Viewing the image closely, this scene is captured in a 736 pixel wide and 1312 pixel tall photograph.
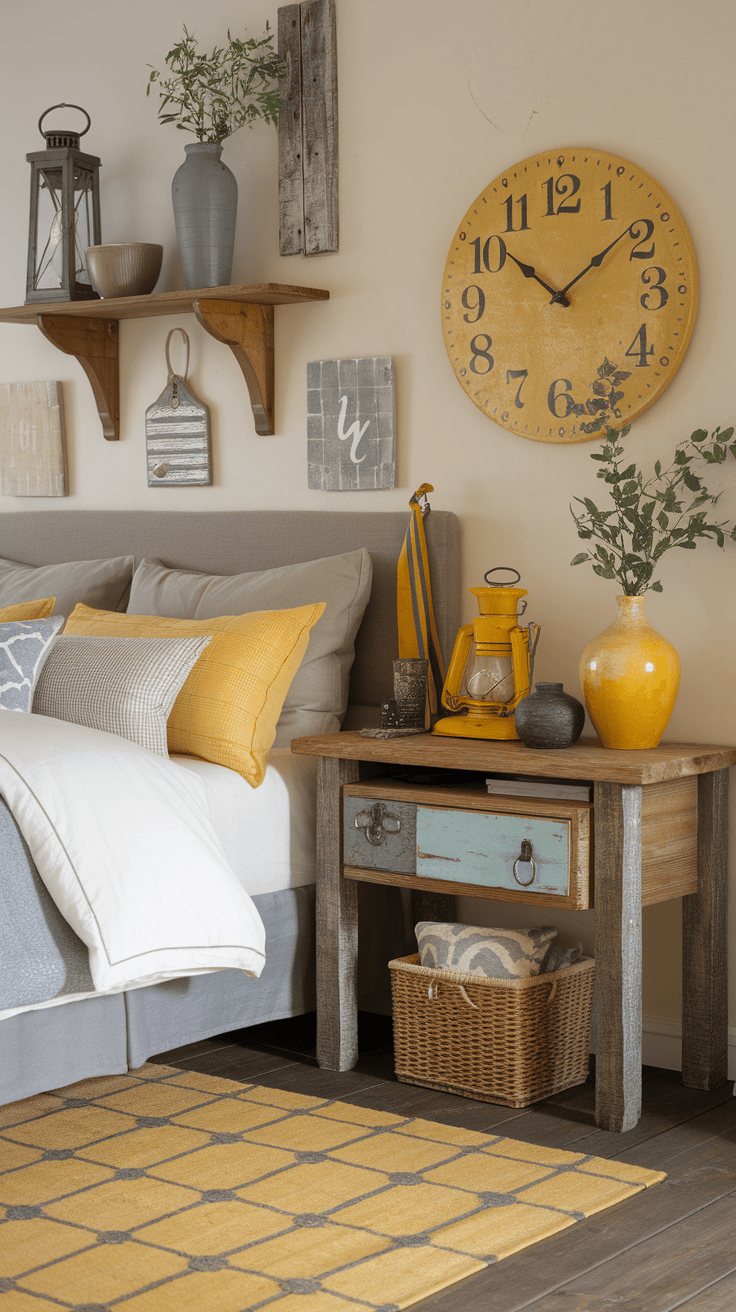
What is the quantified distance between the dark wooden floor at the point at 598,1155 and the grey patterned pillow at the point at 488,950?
Answer: 9.5 inches

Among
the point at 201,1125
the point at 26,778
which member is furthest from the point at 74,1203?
the point at 26,778

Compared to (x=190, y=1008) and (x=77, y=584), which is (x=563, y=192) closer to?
(x=77, y=584)

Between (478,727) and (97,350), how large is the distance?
1.64 meters

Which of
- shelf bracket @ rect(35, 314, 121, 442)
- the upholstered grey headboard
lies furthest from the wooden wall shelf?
the upholstered grey headboard

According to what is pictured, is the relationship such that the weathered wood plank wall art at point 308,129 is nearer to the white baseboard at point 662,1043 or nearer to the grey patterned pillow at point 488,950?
the grey patterned pillow at point 488,950

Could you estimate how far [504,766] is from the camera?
245 cm

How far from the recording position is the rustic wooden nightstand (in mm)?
2389

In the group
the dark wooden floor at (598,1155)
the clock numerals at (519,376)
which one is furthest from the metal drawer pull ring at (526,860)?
the clock numerals at (519,376)

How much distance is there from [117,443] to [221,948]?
1743mm

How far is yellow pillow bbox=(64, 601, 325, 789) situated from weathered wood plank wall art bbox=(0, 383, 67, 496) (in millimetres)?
1101

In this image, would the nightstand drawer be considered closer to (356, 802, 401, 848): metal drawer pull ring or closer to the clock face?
(356, 802, 401, 848): metal drawer pull ring

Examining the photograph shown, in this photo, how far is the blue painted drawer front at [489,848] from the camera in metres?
2.41

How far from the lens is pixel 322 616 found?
121 inches

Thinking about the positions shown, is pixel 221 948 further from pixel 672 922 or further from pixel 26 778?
pixel 672 922
